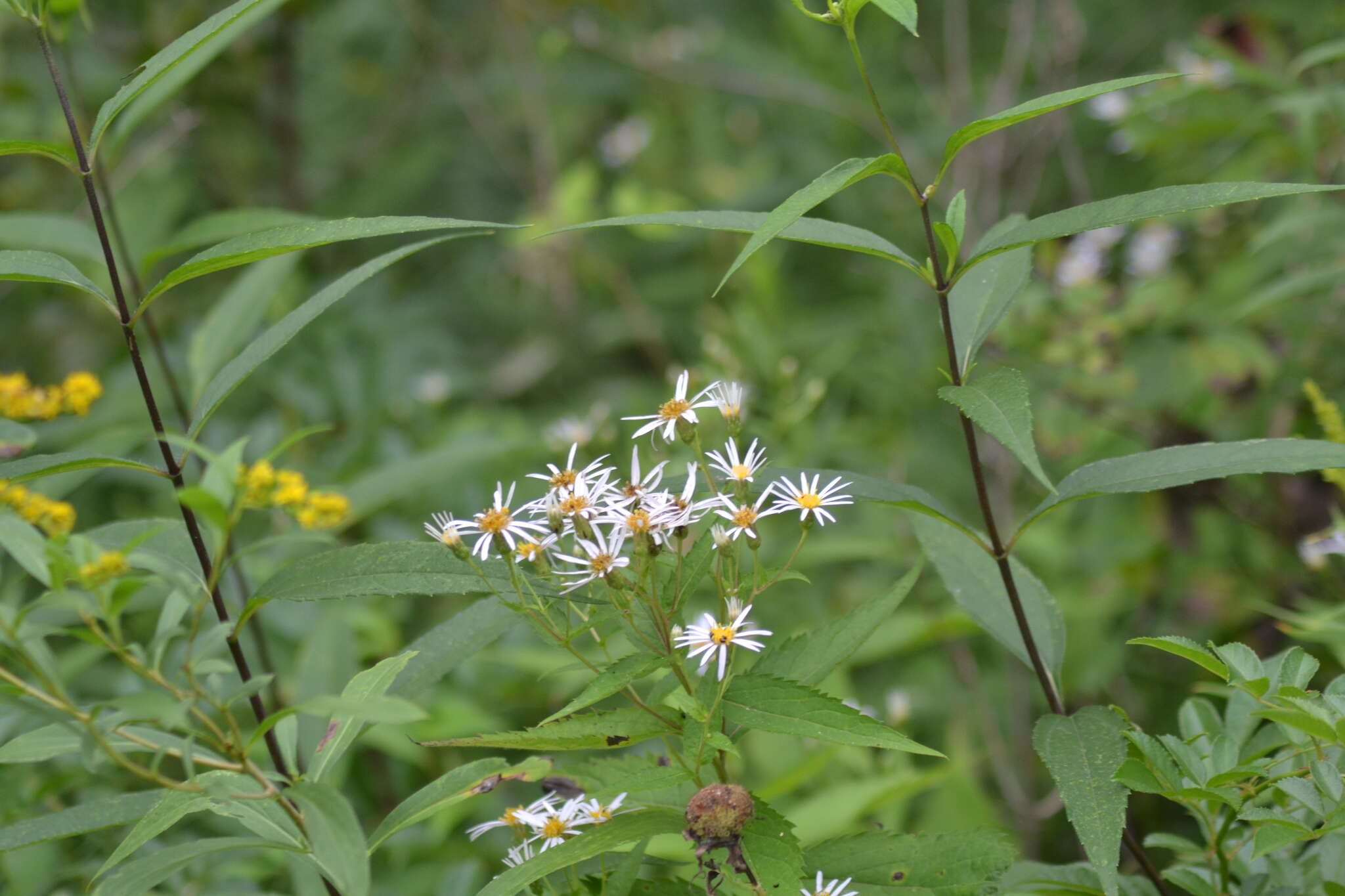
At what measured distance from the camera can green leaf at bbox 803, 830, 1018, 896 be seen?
70cm

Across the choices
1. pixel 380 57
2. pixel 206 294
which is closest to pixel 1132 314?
pixel 206 294

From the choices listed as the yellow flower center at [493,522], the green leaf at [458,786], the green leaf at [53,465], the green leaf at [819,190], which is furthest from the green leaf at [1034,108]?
the green leaf at [53,465]

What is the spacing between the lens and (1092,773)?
2.28ft

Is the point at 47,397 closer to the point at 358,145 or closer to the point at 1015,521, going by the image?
the point at 1015,521

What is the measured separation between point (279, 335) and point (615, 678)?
0.36 m

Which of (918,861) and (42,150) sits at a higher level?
(42,150)

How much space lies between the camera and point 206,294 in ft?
9.00

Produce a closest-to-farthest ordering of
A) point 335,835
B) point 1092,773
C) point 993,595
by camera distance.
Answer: point 335,835
point 1092,773
point 993,595

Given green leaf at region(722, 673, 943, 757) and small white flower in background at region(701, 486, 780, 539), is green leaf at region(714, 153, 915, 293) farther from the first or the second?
green leaf at region(722, 673, 943, 757)

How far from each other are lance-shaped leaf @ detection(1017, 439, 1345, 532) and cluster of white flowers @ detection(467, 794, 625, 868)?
35 cm

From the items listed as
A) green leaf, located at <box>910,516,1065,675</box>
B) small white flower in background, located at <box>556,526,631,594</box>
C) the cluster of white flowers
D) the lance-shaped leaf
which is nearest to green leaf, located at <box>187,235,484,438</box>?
the lance-shaped leaf

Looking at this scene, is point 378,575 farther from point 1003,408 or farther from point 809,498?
point 1003,408

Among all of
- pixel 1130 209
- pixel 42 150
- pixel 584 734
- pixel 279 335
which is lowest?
pixel 584 734

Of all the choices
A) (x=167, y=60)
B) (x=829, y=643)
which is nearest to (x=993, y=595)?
(x=829, y=643)
